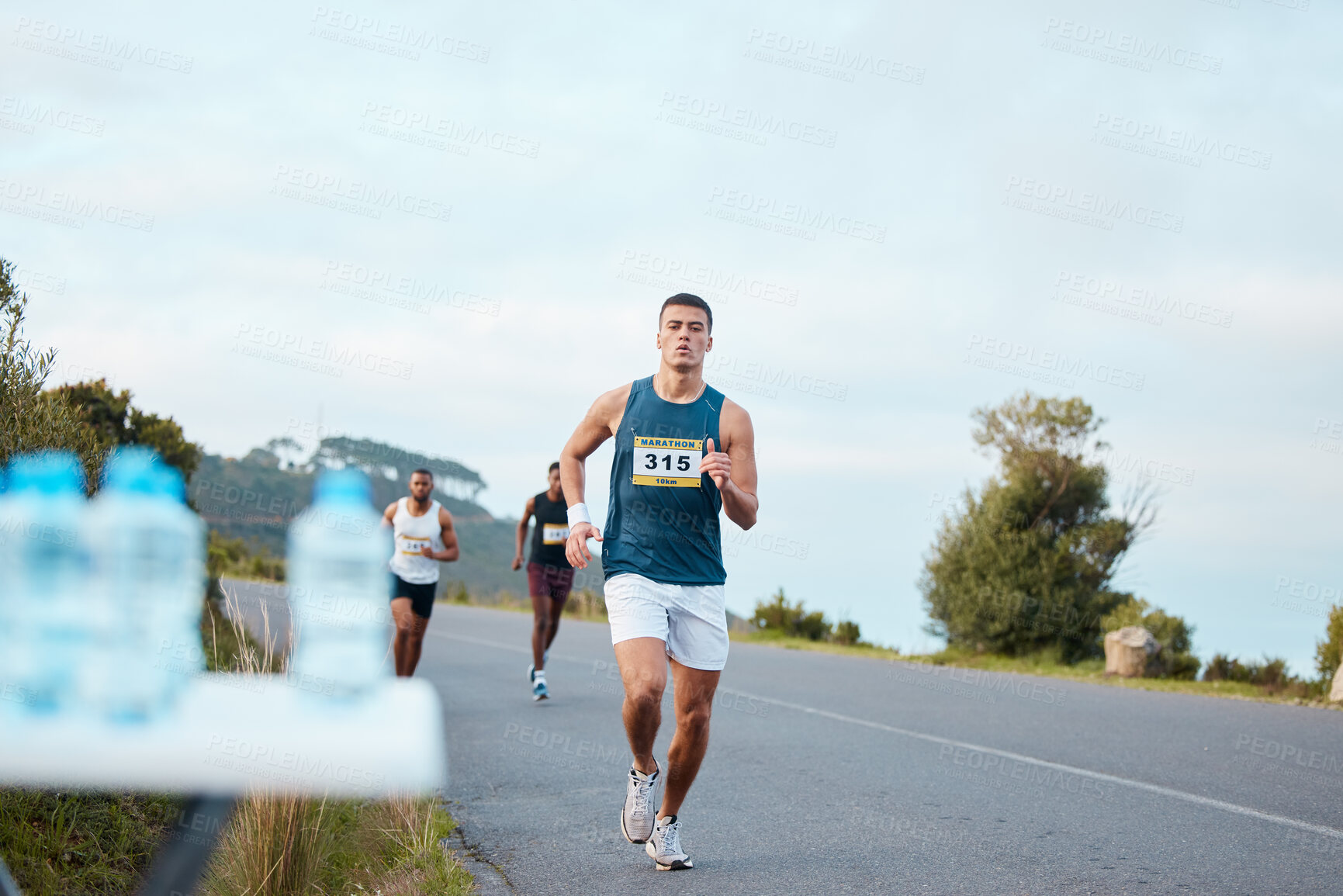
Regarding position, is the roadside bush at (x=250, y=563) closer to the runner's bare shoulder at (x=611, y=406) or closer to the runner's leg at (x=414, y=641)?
the runner's leg at (x=414, y=641)

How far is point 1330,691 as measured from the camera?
13133 millimetres

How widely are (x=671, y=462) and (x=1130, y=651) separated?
45.5 feet

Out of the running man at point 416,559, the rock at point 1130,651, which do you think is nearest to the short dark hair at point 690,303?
the running man at point 416,559

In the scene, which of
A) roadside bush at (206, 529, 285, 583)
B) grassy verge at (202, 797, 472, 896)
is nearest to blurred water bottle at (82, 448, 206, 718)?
grassy verge at (202, 797, 472, 896)

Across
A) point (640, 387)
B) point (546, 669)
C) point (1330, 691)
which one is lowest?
point (546, 669)

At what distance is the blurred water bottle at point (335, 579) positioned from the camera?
2463 millimetres

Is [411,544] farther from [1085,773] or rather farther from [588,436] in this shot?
[1085,773]

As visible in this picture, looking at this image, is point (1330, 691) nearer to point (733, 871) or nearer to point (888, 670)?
point (888, 670)

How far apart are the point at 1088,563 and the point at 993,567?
1.94 metres

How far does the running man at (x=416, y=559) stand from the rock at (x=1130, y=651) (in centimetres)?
1130

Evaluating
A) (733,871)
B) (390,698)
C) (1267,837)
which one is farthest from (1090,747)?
(390,698)

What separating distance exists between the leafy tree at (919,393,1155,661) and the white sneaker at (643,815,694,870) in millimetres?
17149

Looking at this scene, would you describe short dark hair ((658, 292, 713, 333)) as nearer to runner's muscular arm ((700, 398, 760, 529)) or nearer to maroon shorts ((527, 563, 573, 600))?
runner's muscular arm ((700, 398, 760, 529))

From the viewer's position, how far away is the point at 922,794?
22.1 ft
